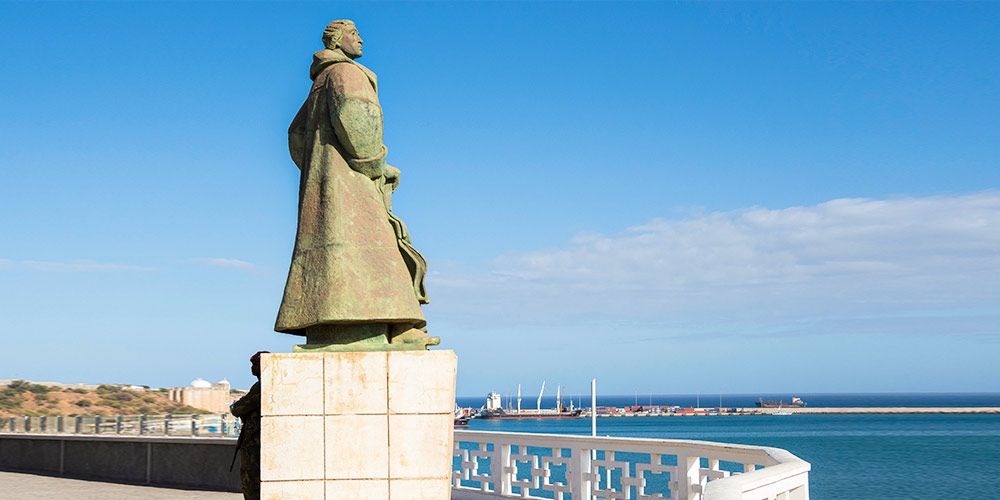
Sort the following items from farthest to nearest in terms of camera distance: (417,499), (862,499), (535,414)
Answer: (535,414) → (862,499) → (417,499)

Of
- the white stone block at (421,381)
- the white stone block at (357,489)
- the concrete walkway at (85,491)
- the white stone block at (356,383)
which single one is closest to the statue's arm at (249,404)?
the white stone block at (356,383)

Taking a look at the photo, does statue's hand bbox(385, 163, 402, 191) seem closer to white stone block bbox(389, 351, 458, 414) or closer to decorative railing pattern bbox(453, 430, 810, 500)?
white stone block bbox(389, 351, 458, 414)

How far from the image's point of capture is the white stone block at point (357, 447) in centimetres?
777

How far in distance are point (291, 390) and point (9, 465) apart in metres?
12.0

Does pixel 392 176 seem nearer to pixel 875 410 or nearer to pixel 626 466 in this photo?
pixel 626 466

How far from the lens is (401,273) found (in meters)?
8.26

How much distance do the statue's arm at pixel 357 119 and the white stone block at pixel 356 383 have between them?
1487mm

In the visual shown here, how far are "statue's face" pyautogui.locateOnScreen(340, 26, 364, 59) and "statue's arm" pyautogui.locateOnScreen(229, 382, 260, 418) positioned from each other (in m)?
2.74

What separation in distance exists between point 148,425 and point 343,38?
8.94 meters

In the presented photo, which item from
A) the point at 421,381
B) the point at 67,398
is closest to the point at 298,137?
the point at 421,381

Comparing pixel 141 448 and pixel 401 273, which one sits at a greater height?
pixel 401 273

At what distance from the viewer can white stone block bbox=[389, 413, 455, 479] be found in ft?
25.5

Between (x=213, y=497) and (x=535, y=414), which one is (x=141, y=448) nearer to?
(x=213, y=497)

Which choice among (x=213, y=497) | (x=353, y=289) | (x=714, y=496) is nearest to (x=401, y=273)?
(x=353, y=289)
